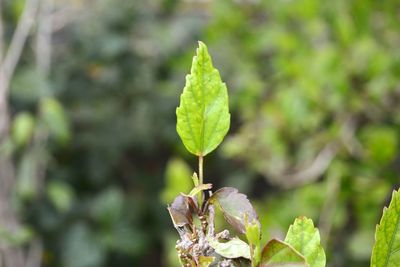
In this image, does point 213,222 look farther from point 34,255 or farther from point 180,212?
point 34,255

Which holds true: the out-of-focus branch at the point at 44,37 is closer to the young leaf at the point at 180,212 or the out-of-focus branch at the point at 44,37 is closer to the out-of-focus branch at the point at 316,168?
the out-of-focus branch at the point at 316,168

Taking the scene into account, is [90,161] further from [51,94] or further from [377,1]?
[377,1]

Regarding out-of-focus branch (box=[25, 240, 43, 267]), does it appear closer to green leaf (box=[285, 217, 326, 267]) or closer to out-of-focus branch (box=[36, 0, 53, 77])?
out-of-focus branch (box=[36, 0, 53, 77])

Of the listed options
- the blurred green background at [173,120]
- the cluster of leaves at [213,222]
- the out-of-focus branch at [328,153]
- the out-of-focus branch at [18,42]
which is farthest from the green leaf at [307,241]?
the out-of-focus branch at [18,42]

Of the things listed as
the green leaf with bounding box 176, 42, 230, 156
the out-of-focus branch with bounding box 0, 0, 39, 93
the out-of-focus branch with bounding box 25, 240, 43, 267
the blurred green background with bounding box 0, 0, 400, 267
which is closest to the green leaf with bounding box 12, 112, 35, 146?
the blurred green background with bounding box 0, 0, 400, 267

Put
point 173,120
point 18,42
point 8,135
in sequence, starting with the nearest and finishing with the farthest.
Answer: point 8,135, point 18,42, point 173,120

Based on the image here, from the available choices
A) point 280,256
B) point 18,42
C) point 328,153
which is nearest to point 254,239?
point 280,256

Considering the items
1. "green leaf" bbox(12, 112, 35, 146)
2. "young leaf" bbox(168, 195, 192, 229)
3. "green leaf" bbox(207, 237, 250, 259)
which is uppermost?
"green leaf" bbox(12, 112, 35, 146)
